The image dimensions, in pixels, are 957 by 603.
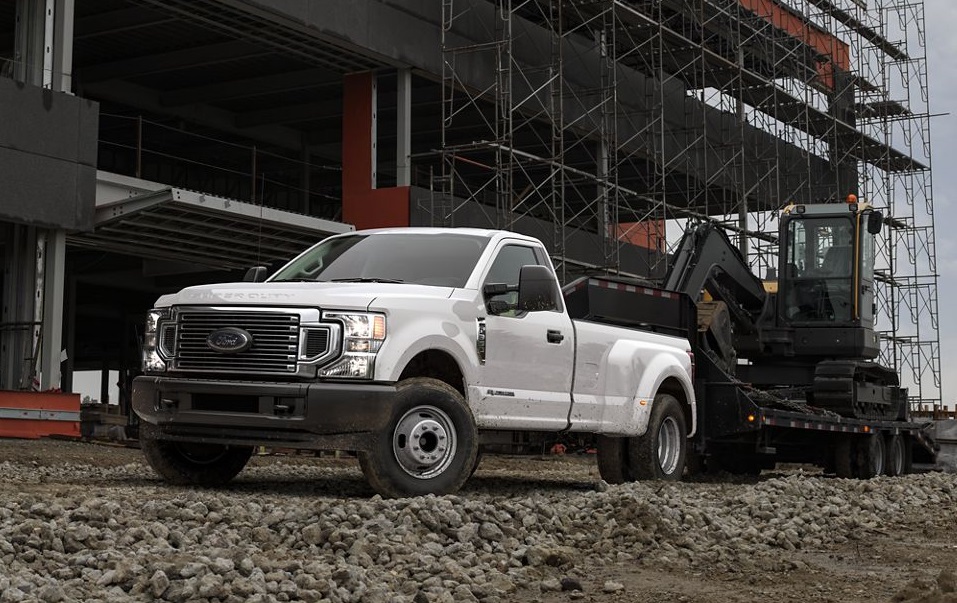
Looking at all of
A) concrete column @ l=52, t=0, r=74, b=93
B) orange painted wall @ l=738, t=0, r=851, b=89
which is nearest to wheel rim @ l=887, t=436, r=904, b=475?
concrete column @ l=52, t=0, r=74, b=93

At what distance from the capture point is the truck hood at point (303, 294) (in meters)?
9.76

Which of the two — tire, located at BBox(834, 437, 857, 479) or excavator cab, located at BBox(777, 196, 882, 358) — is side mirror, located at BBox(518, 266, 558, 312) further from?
excavator cab, located at BBox(777, 196, 882, 358)

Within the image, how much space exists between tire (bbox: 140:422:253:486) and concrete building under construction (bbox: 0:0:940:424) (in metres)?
11.1

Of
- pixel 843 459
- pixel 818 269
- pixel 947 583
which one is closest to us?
pixel 947 583

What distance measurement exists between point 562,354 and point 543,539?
9.95 feet

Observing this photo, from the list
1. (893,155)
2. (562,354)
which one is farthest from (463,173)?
(562,354)

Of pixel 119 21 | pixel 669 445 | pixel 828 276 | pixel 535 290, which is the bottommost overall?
pixel 669 445

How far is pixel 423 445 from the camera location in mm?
9992

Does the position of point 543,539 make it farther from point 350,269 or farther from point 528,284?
point 350,269

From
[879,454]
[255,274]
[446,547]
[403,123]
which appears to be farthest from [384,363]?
[403,123]

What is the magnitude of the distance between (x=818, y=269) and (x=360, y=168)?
38.2 ft

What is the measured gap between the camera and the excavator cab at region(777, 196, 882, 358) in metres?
20.2

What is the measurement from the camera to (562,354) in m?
11.5

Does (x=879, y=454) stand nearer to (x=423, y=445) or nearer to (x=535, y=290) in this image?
(x=535, y=290)
